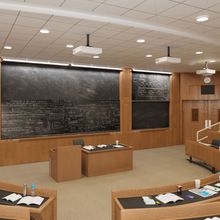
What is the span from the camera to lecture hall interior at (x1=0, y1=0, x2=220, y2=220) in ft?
12.2

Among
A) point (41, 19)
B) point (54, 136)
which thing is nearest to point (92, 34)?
point (41, 19)

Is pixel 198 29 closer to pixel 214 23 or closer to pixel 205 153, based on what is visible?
pixel 214 23

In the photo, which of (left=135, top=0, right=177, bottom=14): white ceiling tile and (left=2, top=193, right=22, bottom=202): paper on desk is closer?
(left=2, top=193, right=22, bottom=202): paper on desk

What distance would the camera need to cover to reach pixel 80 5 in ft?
12.8

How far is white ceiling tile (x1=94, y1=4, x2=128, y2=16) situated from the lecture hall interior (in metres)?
0.04

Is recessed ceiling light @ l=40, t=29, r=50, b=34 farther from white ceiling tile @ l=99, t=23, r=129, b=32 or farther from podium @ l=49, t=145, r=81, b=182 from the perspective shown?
podium @ l=49, t=145, r=81, b=182

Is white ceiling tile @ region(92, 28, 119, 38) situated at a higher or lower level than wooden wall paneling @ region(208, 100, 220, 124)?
higher

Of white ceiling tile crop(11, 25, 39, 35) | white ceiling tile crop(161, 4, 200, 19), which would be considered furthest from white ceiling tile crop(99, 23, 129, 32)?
white ceiling tile crop(11, 25, 39, 35)

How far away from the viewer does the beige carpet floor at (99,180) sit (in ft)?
16.0

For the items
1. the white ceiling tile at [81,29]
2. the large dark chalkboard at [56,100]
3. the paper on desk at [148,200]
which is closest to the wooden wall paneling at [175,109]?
the large dark chalkboard at [56,100]

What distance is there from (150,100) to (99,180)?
5.85 meters

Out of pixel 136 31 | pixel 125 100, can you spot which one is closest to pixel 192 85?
pixel 125 100

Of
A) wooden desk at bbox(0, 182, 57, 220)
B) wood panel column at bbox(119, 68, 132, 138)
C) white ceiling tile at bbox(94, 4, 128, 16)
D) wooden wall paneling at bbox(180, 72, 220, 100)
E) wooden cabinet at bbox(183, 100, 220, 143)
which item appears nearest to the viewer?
wooden desk at bbox(0, 182, 57, 220)

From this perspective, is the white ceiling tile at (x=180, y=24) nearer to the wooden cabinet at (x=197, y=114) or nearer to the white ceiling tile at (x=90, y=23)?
the white ceiling tile at (x=90, y=23)
